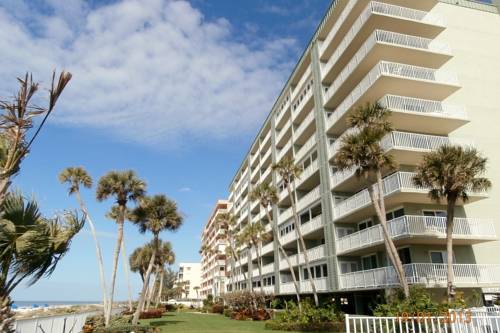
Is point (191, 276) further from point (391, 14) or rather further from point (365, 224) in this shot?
point (391, 14)

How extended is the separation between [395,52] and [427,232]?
575 inches

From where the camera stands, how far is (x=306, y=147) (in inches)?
1656

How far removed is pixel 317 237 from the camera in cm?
4138

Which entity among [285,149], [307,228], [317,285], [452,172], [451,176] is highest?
[285,149]

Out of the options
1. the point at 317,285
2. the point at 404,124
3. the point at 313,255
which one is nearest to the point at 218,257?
the point at 313,255

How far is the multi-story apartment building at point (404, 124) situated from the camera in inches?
1023

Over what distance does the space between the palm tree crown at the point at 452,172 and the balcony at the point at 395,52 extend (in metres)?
11.4

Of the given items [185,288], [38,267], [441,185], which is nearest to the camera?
[38,267]

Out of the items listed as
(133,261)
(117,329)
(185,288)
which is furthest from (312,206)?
(185,288)

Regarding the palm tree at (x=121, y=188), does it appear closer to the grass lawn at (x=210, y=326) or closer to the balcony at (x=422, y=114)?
the grass lawn at (x=210, y=326)

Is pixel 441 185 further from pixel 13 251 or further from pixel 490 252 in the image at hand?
pixel 13 251

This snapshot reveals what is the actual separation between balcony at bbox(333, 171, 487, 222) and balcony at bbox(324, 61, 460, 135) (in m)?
7.44

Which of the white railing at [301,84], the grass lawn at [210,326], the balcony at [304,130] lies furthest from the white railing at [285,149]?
the grass lawn at [210,326]

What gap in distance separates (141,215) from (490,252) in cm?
2989
